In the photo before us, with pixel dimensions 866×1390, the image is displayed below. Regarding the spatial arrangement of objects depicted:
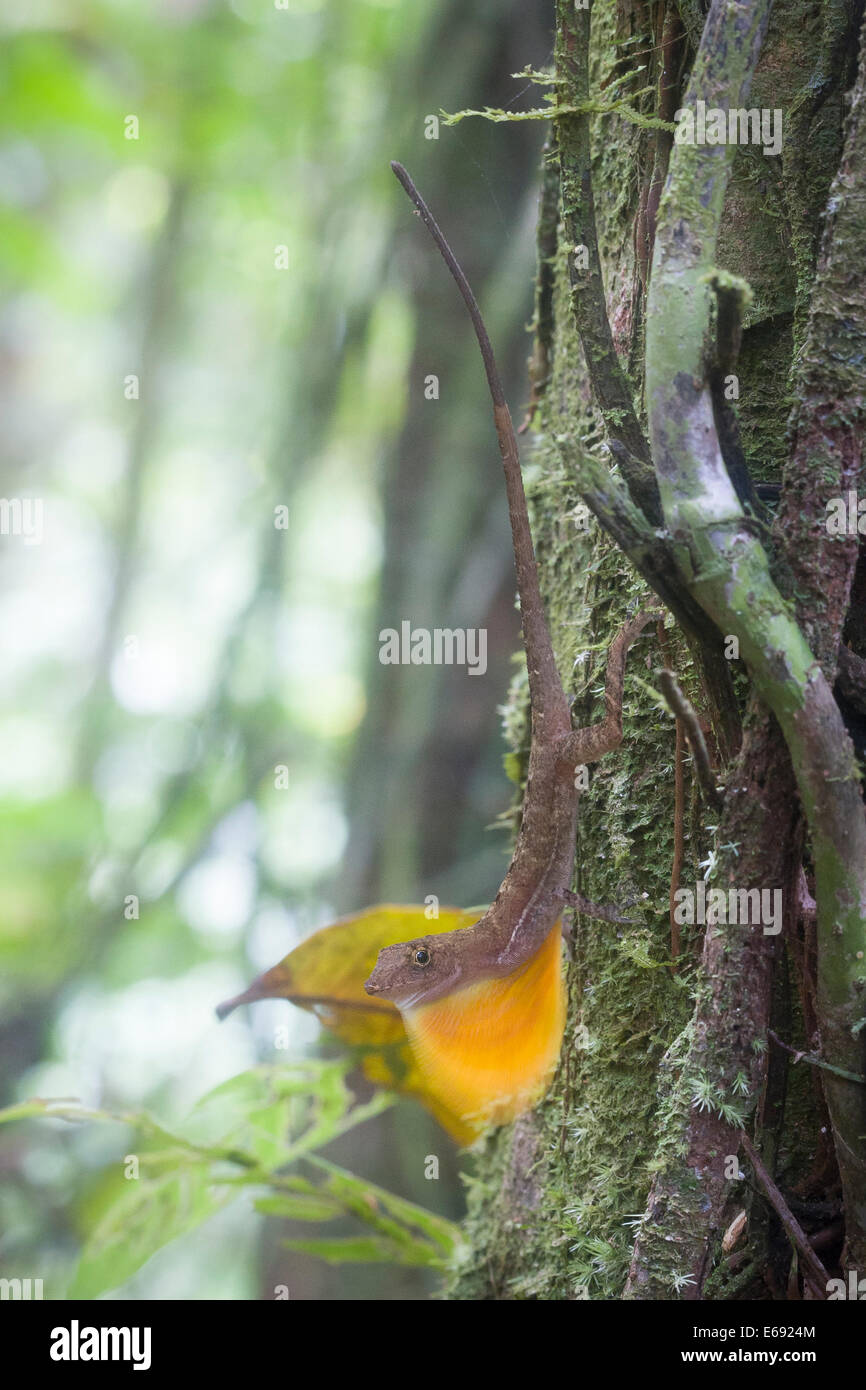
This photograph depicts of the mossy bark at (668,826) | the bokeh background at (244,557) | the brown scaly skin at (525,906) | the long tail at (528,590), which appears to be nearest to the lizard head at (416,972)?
the brown scaly skin at (525,906)

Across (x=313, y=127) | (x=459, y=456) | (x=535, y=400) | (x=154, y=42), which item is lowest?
(x=535, y=400)

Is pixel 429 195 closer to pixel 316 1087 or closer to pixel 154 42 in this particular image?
pixel 316 1087

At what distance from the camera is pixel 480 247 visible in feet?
7.64

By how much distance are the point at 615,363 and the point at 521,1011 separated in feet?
2.23

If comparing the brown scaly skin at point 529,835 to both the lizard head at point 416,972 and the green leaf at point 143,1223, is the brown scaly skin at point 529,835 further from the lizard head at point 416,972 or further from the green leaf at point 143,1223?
the green leaf at point 143,1223

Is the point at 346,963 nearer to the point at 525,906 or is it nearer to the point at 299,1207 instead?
the point at 525,906

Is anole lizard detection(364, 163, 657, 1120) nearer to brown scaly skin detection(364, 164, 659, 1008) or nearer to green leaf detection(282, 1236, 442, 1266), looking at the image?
brown scaly skin detection(364, 164, 659, 1008)

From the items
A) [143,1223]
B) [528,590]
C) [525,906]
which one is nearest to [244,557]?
[143,1223]

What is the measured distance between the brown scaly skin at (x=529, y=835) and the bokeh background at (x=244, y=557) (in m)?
0.57

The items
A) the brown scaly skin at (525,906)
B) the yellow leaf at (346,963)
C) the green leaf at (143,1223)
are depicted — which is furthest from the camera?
the green leaf at (143,1223)

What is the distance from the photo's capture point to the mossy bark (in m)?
0.78

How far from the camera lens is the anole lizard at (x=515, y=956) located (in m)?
1.03

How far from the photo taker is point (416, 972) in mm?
1032

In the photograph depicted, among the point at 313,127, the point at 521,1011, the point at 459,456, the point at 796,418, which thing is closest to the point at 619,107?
the point at 796,418
